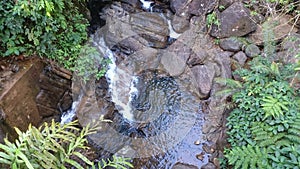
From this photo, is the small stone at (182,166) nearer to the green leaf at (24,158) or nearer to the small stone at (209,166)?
the small stone at (209,166)

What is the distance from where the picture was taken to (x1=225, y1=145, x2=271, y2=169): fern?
2.99 m

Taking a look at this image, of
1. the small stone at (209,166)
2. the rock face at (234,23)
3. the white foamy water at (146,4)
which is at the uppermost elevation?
the white foamy water at (146,4)

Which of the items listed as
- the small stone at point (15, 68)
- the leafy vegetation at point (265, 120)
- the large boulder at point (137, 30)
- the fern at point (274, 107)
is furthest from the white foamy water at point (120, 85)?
the fern at point (274, 107)

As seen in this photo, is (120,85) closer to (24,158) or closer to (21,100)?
(21,100)

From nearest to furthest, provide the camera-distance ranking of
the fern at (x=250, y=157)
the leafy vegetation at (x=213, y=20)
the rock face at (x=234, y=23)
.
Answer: the fern at (x=250, y=157) → the rock face at (x=234, y=23) → the leafy vegetation at (x=213, y=20)

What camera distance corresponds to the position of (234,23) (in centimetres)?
530

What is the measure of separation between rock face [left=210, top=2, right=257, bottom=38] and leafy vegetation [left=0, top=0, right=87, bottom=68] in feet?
9.35

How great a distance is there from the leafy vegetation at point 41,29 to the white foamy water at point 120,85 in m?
0.88

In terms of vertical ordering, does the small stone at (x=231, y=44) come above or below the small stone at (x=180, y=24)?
below

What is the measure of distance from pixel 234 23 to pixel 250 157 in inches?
123

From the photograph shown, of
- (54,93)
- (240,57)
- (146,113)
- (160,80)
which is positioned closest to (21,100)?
(54,93)

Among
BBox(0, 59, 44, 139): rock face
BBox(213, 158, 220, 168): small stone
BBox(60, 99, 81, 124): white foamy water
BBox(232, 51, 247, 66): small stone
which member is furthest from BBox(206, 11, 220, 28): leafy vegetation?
BBox(0, 59, 44, 139): rock face

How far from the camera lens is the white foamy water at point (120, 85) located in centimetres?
Answer: 474

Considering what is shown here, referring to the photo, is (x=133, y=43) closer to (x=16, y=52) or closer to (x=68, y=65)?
(x=68, y=65)
